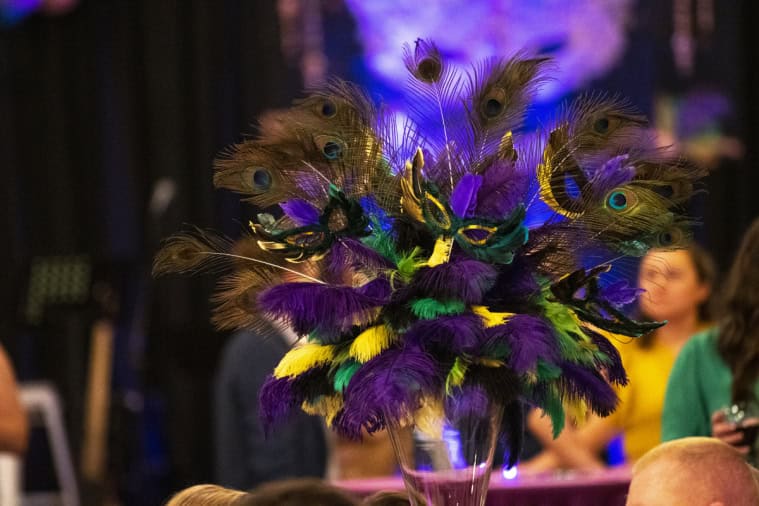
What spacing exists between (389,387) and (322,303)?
0.14 metres

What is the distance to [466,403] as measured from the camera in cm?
150

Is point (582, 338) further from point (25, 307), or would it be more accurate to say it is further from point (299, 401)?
point (25, 307)

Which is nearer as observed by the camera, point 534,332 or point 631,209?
point 534,332

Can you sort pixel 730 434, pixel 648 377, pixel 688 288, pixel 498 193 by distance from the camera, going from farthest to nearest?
→ 1. pixel 688 288
2. pixel 648 377
3. pixel 730 434
4. pixel 498 193

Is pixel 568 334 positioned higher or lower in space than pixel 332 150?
lower

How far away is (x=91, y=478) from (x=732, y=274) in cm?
374

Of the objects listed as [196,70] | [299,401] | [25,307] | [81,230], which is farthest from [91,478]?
[299,401]

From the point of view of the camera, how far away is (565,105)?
64.2 inches

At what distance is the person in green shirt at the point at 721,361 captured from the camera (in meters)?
2.46

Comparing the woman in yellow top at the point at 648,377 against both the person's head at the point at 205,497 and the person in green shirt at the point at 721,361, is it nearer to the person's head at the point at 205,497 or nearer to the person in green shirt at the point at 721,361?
the person in green shirt at the point at 721,361

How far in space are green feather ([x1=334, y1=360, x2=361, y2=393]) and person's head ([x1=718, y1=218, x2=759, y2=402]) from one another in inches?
46.1

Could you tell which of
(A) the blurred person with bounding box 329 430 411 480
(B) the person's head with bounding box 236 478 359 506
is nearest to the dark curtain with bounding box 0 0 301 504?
(A) the blurred person with bounding box 329 430 411 480

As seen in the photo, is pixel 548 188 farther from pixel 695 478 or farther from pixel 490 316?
pixel 695 478

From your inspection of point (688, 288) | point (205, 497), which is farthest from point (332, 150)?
point (688, 288)
